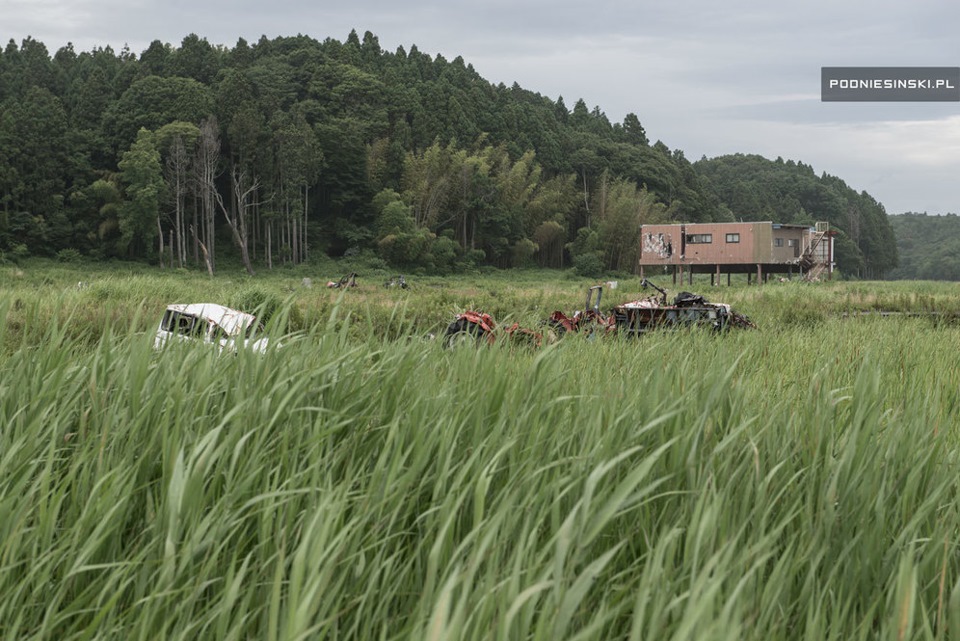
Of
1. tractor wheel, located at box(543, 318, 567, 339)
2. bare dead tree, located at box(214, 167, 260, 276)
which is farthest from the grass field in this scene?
bare dead tree, located at box(214, 167, 260, 276)

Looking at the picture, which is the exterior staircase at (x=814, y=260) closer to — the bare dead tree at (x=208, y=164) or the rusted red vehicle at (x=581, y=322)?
the bare dead tree at (x=208, y=164)

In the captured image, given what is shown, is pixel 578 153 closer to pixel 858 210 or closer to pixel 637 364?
pixel 858 210

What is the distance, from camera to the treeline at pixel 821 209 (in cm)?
13575

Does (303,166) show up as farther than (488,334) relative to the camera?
Yes

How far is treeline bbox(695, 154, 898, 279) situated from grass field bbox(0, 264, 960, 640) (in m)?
133

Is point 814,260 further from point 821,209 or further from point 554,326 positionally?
point 821,209

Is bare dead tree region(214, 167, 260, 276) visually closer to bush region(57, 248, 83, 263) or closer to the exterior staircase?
bush region(57, 248, 83, 263)

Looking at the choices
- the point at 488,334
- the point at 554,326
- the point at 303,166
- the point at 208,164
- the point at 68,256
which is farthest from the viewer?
the point at 303,166

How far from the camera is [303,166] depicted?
248 feet

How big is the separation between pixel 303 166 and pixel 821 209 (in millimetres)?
117000

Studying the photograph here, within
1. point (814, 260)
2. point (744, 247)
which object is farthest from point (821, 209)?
point (744, 247)

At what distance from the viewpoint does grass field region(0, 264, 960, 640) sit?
67.7 inches

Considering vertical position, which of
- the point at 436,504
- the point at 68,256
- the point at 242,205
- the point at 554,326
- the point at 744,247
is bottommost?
the point at 436,504

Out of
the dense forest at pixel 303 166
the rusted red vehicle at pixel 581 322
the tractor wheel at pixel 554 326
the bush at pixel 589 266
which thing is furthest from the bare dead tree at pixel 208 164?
the tractor wheel at pixel 554 326
